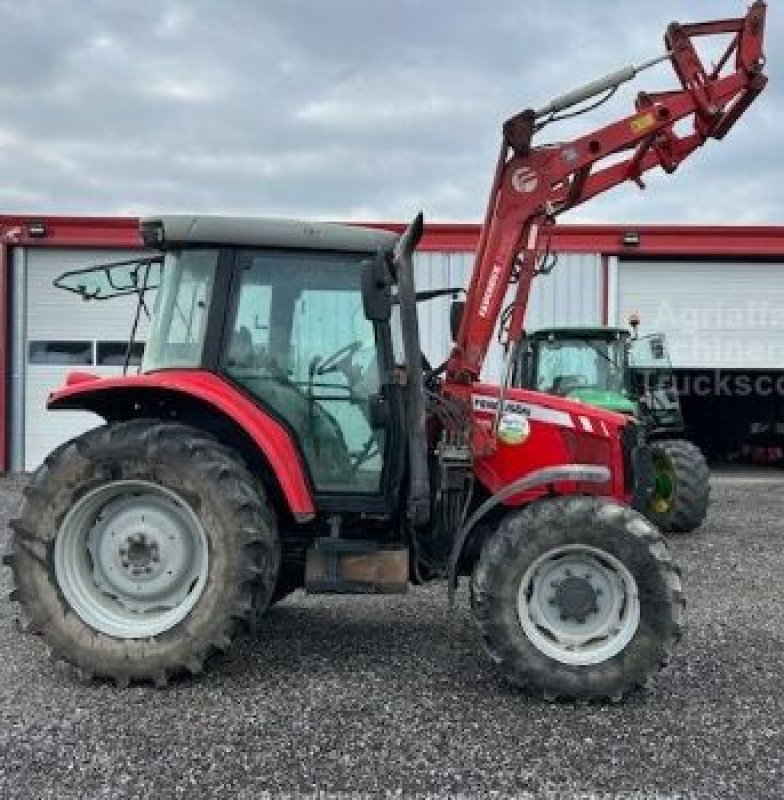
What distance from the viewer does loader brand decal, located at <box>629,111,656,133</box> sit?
5355 mm

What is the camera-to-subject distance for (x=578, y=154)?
Result: 5.31 metres

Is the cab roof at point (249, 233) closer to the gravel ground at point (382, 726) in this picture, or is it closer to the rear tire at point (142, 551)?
the rear tire at point (142, 551)

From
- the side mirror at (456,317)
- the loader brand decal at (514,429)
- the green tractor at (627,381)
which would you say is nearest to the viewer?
the loader brand decal at (514,429)

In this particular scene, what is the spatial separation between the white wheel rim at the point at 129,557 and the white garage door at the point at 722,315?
13.9 meters

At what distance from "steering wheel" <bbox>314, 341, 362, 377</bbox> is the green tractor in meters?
5.57

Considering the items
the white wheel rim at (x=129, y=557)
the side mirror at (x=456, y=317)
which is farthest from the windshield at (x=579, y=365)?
the white wheel rim at (x=129, y=557)

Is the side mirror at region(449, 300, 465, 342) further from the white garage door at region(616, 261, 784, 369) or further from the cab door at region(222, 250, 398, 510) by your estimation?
the white garage door at region(616, 261, 784, 369)

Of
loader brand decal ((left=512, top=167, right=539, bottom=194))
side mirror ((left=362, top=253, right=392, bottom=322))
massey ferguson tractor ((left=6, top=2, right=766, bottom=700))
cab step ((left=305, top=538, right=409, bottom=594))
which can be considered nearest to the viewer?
side mirror ((left=362, top=253, right=392, bottom=322))

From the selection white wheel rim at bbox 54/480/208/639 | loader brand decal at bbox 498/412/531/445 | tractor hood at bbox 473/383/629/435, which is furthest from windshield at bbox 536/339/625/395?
white wheel rim at bbox 54/480/208/639

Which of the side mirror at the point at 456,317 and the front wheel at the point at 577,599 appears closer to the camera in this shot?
the front wheel at the point at 577,599

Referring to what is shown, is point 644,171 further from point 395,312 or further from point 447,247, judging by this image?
point 447,247

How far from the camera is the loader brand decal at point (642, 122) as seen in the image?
5355 millimetres

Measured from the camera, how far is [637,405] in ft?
34.9

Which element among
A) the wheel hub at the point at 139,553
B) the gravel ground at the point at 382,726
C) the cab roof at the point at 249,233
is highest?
the cab roof at the point at 249,233
